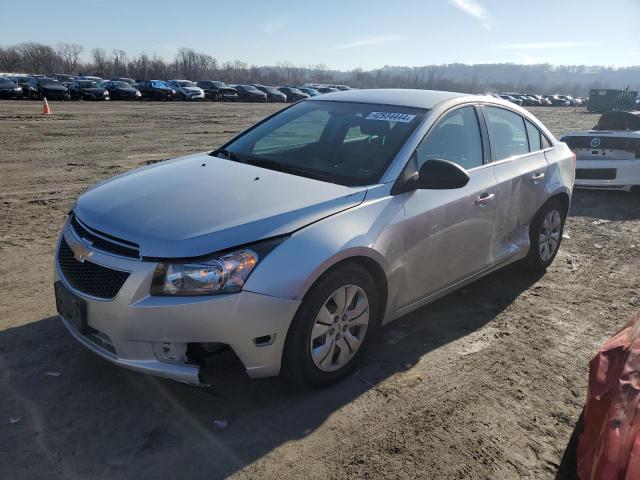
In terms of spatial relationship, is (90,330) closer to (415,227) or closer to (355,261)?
(355,261)

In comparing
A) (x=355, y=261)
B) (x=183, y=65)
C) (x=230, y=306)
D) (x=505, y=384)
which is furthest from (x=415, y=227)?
(x=183, y=65)

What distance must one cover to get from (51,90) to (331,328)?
35873mm

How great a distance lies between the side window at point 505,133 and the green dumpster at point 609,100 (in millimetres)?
52592

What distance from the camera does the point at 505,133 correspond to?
4.50 meters

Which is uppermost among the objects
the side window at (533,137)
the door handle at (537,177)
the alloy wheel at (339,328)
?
the side window at (533,137)

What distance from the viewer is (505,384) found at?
3342mm

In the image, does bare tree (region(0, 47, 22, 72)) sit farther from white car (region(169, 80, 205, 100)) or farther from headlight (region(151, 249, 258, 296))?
headlight (region(151, 249, 258, 296))

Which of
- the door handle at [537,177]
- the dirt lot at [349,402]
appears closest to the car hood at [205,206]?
the dirt lot at [349,402]

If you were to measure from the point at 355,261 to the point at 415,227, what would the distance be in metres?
0.57

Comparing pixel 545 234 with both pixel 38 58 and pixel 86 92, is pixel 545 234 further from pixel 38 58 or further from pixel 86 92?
pixel 38 58

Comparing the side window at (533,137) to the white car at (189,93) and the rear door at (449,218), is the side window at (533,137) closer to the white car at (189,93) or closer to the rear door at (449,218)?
the rear door at (449,218)

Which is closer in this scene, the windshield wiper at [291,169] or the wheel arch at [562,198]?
the windshield wiper at [291,169]

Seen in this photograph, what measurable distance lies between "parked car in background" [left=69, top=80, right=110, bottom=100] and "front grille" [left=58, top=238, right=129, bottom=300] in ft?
115

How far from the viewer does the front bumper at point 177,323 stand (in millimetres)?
2578
